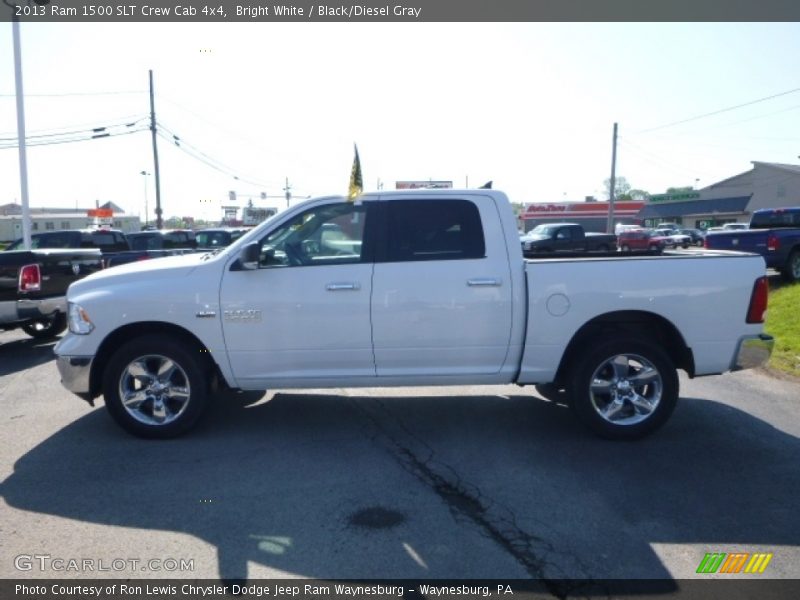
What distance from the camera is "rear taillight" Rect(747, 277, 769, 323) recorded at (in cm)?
532

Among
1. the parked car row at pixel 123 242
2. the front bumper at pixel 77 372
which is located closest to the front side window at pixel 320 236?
the front bumper at pixel 77 372

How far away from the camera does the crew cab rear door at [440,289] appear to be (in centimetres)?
529

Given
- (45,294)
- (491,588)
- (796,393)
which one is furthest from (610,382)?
(45,294)

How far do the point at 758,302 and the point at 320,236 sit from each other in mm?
3716

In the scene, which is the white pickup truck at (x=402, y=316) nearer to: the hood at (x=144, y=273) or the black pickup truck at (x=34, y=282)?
the hood at (x=144, y=273)

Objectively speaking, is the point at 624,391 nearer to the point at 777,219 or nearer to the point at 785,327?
the point at 785,327

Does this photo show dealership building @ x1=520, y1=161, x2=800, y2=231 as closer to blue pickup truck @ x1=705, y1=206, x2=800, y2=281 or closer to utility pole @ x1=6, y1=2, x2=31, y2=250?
blue pickup truck @ x1=705, y1=206, x2=800, y2=281

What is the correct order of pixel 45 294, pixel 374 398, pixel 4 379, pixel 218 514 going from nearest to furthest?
pixel 218 514
pixel 374 398
pixel 4 379
pixel 45 294

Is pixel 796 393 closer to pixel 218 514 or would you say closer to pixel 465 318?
pixel 465 318

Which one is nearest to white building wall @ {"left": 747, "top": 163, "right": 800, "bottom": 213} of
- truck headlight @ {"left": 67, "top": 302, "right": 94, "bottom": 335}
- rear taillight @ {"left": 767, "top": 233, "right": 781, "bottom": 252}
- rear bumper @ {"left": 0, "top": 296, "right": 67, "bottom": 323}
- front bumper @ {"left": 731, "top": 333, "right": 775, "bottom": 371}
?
rear taillight @ {"left": 767, "top": 233, "right": 781, "bottom": 252}

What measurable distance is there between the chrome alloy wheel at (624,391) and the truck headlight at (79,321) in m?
4.24

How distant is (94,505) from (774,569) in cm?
414

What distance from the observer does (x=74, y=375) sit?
5.38m

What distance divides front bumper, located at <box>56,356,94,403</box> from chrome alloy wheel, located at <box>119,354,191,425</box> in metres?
0.29
